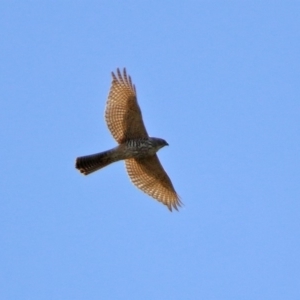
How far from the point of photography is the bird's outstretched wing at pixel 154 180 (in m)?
30.5

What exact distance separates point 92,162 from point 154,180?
106 inches

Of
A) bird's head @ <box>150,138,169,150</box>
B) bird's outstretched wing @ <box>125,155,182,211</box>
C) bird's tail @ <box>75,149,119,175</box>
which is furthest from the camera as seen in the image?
bird's outstretched wing @ <box>125,155,182,211</box>

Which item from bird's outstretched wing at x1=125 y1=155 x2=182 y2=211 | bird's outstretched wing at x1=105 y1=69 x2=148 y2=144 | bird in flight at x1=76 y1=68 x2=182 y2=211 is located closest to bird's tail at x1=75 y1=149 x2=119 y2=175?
bird in flight at x1=76 y1=68 x2=182 y2=211

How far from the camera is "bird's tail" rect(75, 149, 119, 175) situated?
28625 millimetres

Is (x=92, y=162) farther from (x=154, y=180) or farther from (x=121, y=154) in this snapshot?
(x=154, y=180)

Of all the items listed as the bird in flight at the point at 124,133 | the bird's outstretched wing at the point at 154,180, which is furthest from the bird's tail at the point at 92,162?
the bird's outstretched wing at the point at 154,180

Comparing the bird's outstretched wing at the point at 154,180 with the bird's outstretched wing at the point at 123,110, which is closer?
the bird's outstretched wing at the point at 123,110

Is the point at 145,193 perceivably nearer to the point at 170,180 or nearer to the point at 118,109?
the point at 170,180

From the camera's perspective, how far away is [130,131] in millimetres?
29516

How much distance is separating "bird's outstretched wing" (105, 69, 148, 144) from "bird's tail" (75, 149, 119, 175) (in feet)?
2.46

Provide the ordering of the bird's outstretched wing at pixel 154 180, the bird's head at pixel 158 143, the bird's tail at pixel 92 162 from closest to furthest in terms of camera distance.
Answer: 1. the bird's tail at pixel 92 162
2. the bird's head at pixel 158 143
3. the bird's outstretched wing at pixel 154 180

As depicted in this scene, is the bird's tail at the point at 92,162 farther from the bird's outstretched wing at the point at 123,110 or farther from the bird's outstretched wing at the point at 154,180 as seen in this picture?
the bird's outstretched wing at the point at 154,180

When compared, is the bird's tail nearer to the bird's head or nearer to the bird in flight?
the bird in flight

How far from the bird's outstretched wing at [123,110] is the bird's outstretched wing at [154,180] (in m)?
1.14
